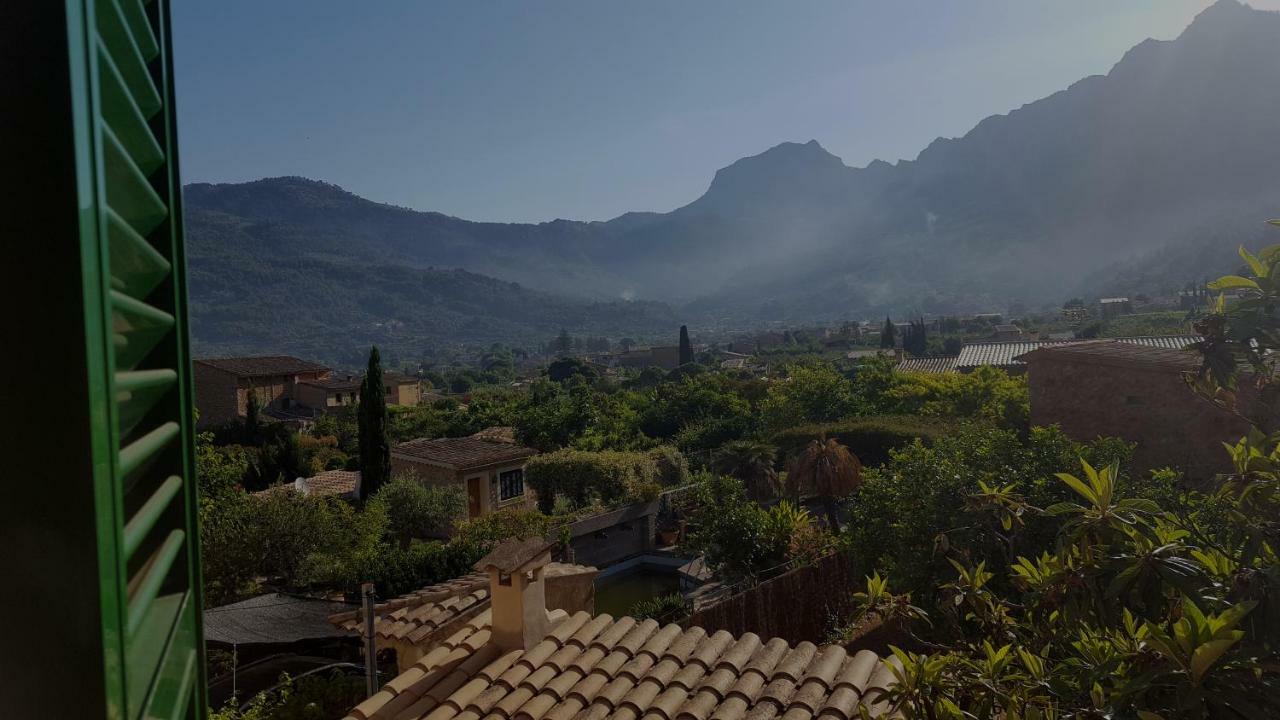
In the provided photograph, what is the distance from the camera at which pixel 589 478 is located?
21.6m

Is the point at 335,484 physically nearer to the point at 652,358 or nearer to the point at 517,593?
the point at 517,593

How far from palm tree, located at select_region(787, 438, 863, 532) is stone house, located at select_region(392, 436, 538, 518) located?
349 inches

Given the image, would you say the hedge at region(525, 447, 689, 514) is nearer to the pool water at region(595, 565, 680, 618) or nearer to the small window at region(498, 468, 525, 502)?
the small window at region(498, 468, 525, 502)

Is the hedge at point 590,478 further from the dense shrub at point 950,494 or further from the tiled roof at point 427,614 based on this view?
the tiled roof at point 427,614

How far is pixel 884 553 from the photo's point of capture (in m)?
10.8

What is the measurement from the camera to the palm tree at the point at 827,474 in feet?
54.2

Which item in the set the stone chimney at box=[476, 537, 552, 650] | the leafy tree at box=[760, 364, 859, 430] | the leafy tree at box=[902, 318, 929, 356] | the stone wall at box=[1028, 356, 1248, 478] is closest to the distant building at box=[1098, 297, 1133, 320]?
the leafy tree at box=[902, 318, 929, 356]

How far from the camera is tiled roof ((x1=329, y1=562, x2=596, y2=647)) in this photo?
23.6 feet

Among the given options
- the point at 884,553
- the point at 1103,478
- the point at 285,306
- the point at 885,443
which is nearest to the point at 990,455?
the point at 884,553

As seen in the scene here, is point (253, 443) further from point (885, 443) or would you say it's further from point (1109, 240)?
point (1109, 240)

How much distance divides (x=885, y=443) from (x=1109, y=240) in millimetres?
167831

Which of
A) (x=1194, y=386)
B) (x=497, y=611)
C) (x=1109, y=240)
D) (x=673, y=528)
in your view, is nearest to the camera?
(x=1194, y=386)

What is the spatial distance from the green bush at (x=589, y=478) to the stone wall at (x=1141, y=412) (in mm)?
10312

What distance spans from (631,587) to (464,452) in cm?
672
